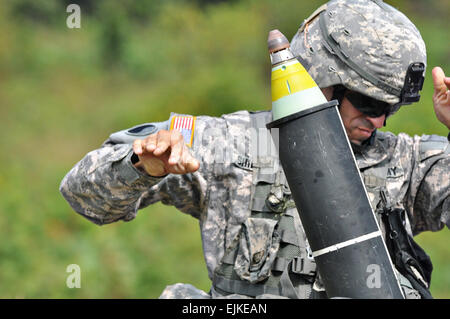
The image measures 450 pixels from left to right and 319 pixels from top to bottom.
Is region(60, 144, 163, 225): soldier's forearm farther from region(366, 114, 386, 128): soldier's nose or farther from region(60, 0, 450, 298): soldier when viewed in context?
region(366, 114, 386, 128): soldier's nose

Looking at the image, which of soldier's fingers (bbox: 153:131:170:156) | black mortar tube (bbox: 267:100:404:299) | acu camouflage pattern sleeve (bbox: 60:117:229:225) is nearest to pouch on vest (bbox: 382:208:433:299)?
black mortar tube (bbox: 267:100:404:299)

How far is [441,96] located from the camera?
4.06 m

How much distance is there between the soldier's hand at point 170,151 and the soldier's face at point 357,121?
4.44 ft

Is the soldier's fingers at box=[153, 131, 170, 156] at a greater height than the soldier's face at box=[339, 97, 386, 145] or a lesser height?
greater

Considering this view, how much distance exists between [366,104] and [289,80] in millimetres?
1066

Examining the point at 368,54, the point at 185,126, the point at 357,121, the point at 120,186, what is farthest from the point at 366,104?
the point at 120,186

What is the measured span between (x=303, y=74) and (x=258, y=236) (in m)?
1.09

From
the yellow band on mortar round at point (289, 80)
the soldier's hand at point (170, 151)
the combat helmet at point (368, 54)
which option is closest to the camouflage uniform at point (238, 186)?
the combat helmet at point (368, 54)

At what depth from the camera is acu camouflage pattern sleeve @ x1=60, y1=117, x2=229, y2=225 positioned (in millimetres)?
3627

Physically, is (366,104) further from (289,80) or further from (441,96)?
(289,80)

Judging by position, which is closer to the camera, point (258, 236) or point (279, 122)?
point (279, 122)
